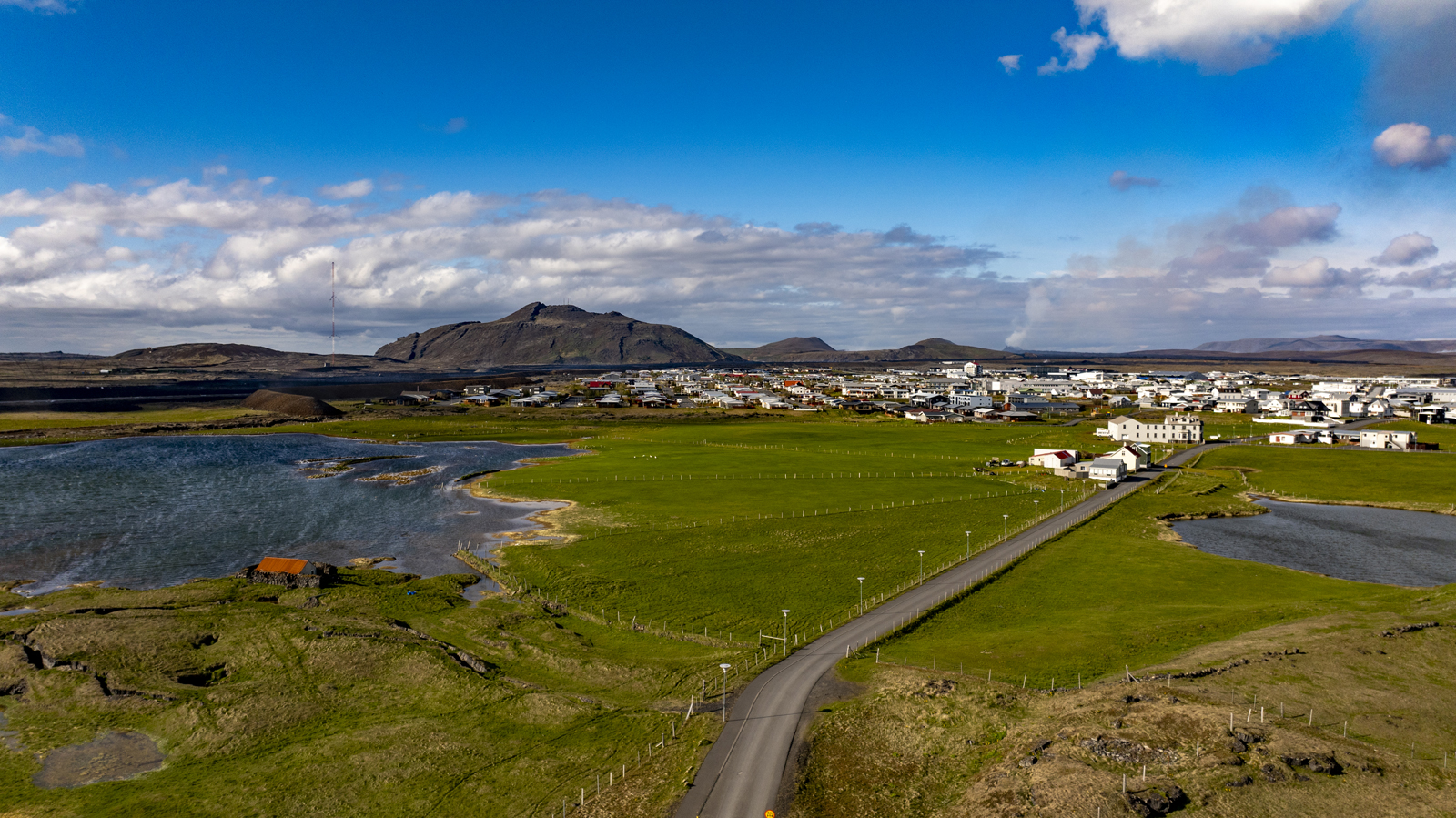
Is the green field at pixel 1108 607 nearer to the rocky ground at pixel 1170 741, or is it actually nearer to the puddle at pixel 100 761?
the rocky ground at pixel 1170 741

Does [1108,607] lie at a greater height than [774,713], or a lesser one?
lesser

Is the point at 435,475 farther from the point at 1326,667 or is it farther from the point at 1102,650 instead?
the point at 1326,667

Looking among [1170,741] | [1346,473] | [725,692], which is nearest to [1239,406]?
[1346,473]

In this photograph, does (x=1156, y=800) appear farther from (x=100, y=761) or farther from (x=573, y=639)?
(x=100, y=761)

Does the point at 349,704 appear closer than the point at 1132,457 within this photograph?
Yes

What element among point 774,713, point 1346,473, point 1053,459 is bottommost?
point 774,713

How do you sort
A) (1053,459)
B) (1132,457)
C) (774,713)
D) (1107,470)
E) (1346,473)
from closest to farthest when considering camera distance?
(774,713) < (1107,470) < (1346,473) < (1132,457) < (1053,459)

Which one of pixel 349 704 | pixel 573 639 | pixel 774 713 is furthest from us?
pixel 573 639
